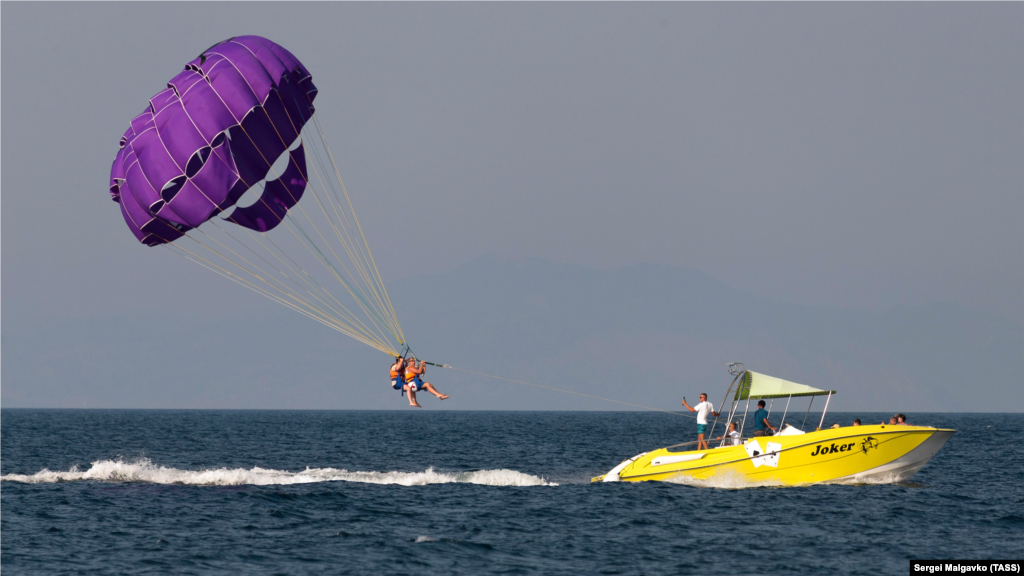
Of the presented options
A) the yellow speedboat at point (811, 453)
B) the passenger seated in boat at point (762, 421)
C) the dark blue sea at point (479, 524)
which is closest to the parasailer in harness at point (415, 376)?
the dark blue sea at point (479, 524)

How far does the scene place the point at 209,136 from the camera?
2291cm

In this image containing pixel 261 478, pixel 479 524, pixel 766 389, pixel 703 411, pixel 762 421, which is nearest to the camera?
pixel 479 524

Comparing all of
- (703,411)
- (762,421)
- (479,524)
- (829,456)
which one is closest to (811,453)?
(829,456)

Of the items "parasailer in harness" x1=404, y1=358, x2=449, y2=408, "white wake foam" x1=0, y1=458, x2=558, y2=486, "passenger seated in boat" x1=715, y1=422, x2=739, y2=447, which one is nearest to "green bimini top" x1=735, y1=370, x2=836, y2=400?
"passenger seated in boat" x1=715, y1=422, x2=739, y2=447

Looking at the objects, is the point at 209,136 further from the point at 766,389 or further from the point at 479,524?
the point at 766,389

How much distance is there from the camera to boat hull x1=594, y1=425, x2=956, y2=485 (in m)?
25.5

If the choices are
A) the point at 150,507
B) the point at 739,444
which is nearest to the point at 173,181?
the point at 150,507

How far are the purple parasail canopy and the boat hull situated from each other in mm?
15314

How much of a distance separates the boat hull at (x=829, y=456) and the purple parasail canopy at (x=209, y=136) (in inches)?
603

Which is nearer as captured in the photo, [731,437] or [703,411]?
[731,437]

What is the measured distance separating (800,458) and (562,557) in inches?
397

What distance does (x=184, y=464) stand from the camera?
4181cm

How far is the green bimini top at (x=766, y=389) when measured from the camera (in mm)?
26438

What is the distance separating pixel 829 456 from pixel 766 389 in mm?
2600
